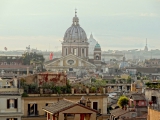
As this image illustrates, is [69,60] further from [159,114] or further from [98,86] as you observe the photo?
[159,114]

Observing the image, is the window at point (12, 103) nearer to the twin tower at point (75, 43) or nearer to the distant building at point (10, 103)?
the distant building at point (10, 103)

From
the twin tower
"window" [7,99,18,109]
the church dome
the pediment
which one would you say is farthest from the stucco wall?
the church dome

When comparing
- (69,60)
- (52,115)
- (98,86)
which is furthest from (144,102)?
(69,60)

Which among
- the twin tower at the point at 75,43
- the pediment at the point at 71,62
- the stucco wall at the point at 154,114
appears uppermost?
the twin tower at the point at 75,43

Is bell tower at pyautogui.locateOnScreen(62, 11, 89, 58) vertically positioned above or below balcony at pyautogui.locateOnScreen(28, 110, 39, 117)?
above

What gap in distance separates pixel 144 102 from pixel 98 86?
3.40 metres

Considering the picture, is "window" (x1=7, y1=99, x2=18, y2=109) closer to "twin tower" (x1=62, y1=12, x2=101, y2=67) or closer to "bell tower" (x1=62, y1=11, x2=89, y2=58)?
"bell tower" (x1=62, y1=11, x2=89, y2=58)

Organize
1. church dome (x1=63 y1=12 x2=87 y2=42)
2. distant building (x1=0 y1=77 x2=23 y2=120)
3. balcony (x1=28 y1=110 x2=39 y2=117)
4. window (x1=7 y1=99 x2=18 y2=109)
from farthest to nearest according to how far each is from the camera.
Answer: church dome (x1=63 y1=12 x2=87 y2=42), balcony (x1=28 y1=110 x2=39 y2=117), window (x1=7 y1=99 x2=18 y2=109), distant building (x1=0 y1=77 x2=23 y2=120)

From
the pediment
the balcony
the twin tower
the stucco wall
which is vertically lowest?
the balcony

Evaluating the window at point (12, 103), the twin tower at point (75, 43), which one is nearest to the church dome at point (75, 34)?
the twin tower at point (75, 43)

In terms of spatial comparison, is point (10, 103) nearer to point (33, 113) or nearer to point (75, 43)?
point (33, 113)

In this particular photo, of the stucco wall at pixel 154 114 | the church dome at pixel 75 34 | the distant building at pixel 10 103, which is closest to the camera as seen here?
the stucco wall at pixel 154 114

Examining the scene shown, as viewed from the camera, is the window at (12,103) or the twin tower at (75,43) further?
the twin tower at (75,43)

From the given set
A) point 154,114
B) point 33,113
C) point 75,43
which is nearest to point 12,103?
point 33,113
